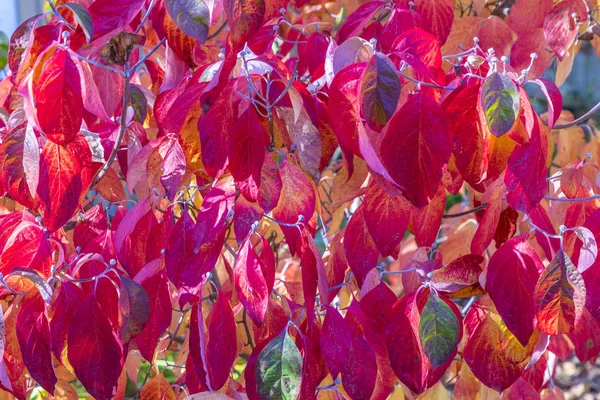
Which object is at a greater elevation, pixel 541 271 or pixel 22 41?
pixel 22 41

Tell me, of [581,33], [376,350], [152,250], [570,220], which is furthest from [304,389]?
[581,33]

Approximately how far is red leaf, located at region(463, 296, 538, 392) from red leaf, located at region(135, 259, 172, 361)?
0.35 m

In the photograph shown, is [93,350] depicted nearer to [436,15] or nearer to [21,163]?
[21,163]

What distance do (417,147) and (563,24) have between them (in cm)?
53

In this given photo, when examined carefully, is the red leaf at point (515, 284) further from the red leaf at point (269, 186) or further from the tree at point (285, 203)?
the red leaf at point (269, 186)

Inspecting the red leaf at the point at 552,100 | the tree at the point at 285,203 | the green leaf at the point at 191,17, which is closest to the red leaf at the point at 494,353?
the tree at the point at 285,203

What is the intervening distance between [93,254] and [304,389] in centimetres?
28

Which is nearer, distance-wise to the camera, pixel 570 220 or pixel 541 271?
pixel 541 271

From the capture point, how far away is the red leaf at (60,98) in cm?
70

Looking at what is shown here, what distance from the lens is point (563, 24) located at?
3.47 feet

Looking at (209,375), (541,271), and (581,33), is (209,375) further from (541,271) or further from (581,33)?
(581,33)

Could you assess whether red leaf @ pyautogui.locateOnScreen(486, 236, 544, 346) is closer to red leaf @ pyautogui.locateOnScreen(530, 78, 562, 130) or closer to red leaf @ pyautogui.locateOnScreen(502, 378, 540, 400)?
red leaf @ pyautogui.locateOnScreen(530, 78, 562, 130)

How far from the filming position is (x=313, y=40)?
2.81 ft

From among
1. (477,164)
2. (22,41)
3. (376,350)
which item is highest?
(22,41)
